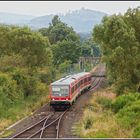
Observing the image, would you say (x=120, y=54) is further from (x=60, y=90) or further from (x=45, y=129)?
(x=45, y=129)

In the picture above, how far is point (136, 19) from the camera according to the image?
42.6m

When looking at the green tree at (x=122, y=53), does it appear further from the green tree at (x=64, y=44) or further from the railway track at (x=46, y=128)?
the green tree at (x=64, y=44)

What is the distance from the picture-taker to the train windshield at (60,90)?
127ft

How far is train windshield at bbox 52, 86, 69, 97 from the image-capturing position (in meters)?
38.7

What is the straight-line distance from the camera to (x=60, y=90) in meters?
38.8

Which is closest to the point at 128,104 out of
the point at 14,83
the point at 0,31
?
the point at 14,83

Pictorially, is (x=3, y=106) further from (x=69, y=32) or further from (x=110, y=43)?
(x=69, y=32)

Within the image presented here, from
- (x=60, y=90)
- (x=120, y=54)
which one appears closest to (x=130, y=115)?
(x=60, y=90)

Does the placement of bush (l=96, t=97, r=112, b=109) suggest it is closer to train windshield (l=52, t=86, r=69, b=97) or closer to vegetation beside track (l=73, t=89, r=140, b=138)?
vegetation beside track (l=73, t=89, r=140, b=138)

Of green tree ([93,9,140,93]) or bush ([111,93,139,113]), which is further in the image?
green tree ([93,9,140,93])

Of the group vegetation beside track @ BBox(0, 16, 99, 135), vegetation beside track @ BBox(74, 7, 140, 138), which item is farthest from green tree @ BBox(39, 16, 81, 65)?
vegetation beside track @ BBox(74, 7, 140, 138)

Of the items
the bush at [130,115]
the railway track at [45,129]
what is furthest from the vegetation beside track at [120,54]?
the bush at [130,115]

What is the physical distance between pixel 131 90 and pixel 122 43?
177 inches

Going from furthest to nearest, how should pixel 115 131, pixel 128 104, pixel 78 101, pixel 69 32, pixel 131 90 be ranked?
pixel 69 32 → pixel 78 101 → pixel 131 90 → pixel 128 104 → pixel 115 131
